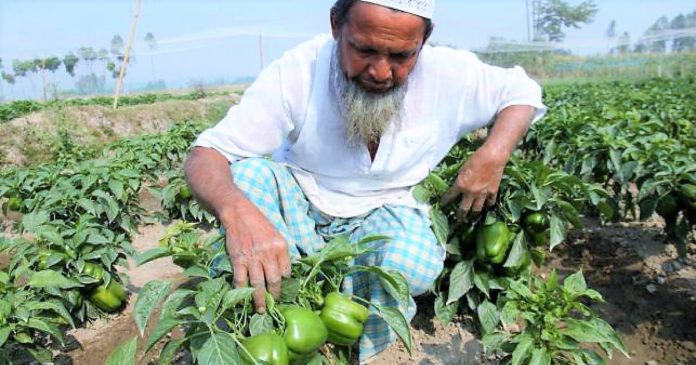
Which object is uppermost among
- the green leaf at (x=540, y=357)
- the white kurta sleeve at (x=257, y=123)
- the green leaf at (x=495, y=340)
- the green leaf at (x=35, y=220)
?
the white kurta sleeve at (x=257, y=123)

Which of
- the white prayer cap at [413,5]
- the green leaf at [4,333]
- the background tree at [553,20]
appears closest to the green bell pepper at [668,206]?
the white prayer cap at [413,5]

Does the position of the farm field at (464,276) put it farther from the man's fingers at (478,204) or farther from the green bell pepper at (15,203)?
the man's fingers at (478,204)

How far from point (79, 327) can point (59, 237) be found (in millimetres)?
591

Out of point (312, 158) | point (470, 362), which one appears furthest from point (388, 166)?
point (470, 362)

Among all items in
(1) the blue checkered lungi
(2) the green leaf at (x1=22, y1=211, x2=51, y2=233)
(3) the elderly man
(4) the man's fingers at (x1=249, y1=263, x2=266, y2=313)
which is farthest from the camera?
(2) the green leaf at (x1=22, y1=211, x2=51, y2=233)

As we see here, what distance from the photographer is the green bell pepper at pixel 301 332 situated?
4.51 ft

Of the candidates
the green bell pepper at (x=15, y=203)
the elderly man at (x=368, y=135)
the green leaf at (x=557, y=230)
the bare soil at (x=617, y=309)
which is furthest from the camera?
the green bell pepper at (x=15, y=203)

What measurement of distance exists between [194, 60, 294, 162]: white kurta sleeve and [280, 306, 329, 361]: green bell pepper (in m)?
0.95

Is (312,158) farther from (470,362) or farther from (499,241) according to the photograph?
(470,362)

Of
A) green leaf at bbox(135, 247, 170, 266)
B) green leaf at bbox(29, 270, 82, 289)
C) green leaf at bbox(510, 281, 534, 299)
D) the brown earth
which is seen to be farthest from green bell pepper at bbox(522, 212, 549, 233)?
the brown earth

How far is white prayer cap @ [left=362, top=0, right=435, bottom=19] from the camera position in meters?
1.94

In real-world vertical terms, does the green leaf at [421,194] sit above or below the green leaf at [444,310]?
above

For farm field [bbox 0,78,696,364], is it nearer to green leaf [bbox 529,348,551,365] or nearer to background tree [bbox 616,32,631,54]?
green leaf [bbox 529,348,551,365]

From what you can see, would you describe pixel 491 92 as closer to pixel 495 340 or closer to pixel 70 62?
pixel 495 340
